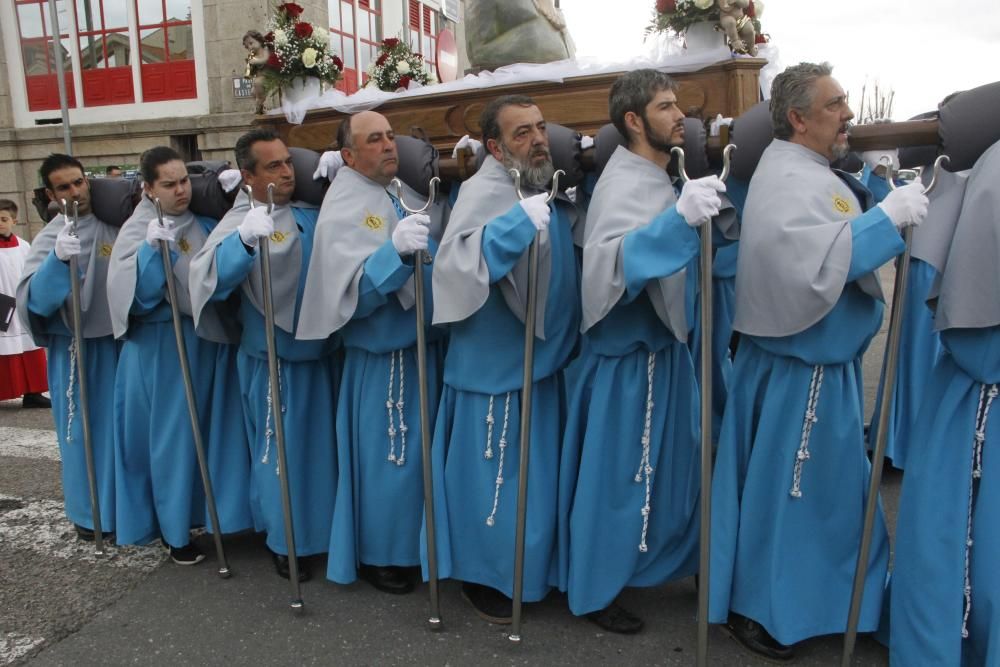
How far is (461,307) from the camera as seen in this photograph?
116 inches

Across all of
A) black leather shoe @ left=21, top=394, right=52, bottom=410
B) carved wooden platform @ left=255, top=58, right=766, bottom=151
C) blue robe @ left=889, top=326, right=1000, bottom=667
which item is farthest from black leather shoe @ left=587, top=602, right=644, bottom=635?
black leather shoe @ left=21, top=394, right=52, bottom=410

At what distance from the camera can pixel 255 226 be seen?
3115mm

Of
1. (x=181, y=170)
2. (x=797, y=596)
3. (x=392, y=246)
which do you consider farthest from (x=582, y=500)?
(x=181, y=170)

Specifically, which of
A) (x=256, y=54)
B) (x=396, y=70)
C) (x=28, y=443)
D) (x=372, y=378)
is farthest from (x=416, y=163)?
(x=28, y=443)

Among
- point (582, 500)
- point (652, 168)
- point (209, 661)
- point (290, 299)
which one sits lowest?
point (209, 661)

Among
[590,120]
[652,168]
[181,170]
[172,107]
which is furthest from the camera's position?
[172,107]

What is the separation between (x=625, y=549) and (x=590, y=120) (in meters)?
2.64

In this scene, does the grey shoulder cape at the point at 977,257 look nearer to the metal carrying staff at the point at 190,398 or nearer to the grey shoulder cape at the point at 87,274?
the metal carrying staff at the point at 190,398

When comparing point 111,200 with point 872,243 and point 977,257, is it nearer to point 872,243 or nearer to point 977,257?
point 872,243

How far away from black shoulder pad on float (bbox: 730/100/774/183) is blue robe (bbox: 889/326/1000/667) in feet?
2.99

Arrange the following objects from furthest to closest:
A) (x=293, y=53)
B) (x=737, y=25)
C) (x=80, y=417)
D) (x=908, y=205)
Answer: (x=293, y=53) → (x=737, y=25) → (x=80, y=417) → (x=908, y=205)

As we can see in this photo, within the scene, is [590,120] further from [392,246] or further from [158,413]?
[158,413]

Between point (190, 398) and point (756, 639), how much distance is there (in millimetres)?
2459

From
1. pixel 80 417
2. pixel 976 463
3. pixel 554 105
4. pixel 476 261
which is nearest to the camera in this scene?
pixel 976 463
